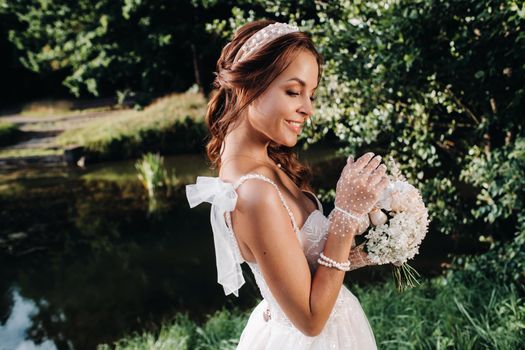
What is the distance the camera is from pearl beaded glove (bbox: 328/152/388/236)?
1.37m

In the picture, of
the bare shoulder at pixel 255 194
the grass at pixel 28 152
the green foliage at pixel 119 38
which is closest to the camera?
the bare shoulder at pixel 255 194

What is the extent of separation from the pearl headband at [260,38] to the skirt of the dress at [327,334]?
81 centimetres

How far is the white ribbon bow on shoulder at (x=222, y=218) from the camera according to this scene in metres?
1.38

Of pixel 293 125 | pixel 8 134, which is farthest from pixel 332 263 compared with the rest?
pixel 8 134

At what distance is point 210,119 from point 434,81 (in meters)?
2.50

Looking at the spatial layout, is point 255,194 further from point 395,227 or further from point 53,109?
point 53,109

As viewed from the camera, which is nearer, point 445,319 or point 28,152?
point 445,319

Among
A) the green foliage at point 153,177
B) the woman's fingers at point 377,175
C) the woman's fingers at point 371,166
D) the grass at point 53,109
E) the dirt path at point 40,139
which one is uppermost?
the woman's fingers at point 371,166

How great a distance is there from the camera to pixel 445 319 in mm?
3471

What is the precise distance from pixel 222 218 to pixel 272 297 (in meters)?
0.29

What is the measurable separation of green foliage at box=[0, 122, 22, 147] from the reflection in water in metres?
10.7

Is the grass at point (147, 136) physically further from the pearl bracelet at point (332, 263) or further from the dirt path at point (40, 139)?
the pearl bracelet at point (332, 263)

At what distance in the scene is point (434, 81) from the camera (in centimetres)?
376

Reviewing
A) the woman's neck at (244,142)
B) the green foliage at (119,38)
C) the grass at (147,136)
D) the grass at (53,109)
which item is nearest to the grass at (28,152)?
the grass at (147,136)
